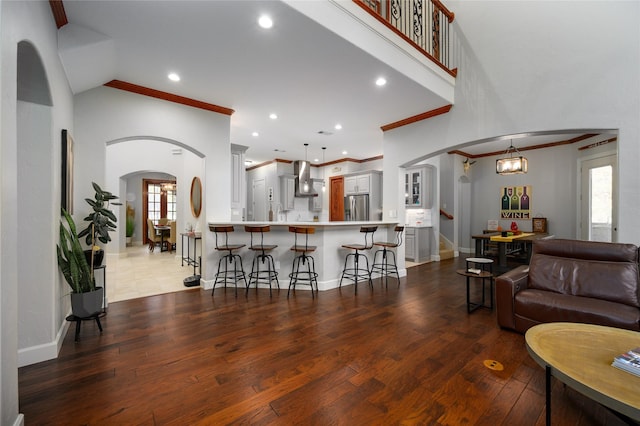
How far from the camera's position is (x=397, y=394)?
1905 mm

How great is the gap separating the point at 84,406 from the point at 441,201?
327 inches

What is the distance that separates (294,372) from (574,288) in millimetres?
2949

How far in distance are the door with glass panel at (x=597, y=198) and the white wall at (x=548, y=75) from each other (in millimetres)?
3108

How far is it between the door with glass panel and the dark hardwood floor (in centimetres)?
454

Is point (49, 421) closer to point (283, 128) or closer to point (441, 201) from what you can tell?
point (283, 128)

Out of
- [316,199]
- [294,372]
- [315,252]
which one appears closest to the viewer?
[294,372]

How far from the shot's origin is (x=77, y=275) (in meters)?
2.71

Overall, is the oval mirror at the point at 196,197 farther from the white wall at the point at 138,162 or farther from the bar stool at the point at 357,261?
the bar stool at the point at 357,261

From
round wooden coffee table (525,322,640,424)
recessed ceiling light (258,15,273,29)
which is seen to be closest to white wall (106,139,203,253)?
recessed ceiling light (258,15,273,29)

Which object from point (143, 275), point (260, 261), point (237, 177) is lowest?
point (143, 275)

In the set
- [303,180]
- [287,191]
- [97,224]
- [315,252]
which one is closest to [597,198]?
[315,252]

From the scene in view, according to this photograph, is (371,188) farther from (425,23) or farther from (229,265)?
(229,265)

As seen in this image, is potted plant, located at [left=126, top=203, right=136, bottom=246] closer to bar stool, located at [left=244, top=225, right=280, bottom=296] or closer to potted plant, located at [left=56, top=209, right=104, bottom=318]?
A: bar stool, located at [left=244, top=225, right=280, bottom=296]

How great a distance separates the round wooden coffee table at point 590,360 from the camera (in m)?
1.20
